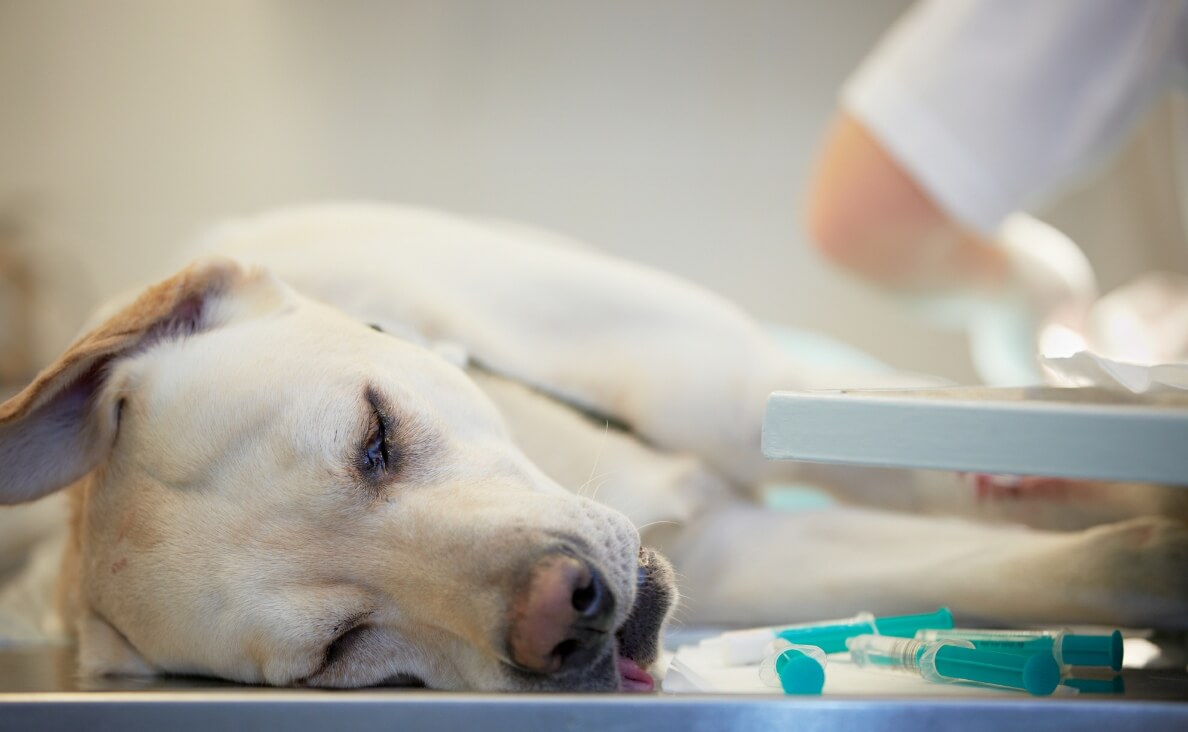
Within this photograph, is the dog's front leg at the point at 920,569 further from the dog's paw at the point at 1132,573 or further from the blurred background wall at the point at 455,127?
the blurred background wall at the point at 455,127

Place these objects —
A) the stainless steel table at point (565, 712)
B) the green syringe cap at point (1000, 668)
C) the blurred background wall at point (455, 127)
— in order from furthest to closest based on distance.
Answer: the blurred background wall at point (455, 127), the green syringe cap at point (1000, 668), the stainless steel table at point (565, 712)

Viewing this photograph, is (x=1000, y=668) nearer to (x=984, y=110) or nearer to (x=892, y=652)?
(x=892, y=652)

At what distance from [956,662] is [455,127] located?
93.7 inches

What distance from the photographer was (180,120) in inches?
109

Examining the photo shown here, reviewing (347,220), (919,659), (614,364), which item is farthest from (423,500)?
(347,220)

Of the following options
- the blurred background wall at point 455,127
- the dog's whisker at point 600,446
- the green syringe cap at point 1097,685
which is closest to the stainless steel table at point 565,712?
the green syringe cap at point 1097,685

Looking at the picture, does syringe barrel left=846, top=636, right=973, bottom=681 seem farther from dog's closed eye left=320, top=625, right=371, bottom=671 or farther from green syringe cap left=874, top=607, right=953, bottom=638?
dog's closed eye left=320, top=625, right=371, bottom=671

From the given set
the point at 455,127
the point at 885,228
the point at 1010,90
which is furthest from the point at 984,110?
the point at 455,127

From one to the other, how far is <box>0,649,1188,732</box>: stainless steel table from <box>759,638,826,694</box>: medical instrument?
0.11 m

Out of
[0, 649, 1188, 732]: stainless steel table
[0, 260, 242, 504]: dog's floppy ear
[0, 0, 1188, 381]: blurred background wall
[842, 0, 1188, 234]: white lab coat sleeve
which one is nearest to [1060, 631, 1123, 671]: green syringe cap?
[0, 649, 1188, 732]: stainless steel table

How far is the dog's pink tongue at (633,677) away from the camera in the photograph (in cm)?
68

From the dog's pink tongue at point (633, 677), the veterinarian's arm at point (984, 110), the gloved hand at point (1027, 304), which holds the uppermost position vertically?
the veterinarian's arm at point (984, 110)

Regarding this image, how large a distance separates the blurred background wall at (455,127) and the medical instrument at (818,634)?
2165 millimetres

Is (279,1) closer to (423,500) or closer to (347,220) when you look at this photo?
(347,220)
